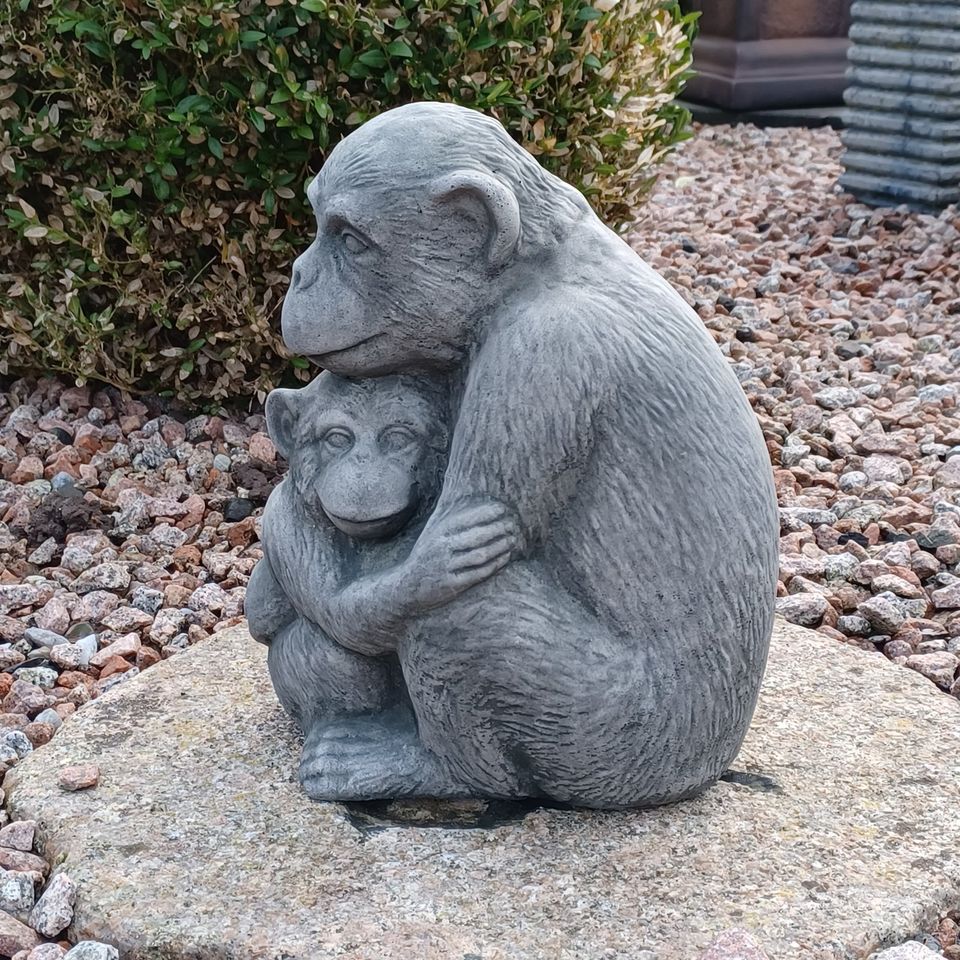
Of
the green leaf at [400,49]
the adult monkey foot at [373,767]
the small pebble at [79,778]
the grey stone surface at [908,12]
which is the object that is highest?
the grey stone surface at [908,12]

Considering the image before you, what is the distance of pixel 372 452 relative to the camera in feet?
8.57

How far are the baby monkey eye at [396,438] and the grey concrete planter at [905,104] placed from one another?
19.4 feet

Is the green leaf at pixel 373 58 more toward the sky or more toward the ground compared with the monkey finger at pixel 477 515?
more toward the sky

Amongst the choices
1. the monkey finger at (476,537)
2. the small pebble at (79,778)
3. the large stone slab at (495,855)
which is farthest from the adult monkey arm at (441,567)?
the small pebble at (79,778)

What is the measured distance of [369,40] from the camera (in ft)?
14.3

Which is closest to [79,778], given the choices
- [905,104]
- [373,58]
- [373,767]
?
[373,767]

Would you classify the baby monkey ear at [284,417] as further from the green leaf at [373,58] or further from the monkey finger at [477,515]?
the green leaf at [373,58]

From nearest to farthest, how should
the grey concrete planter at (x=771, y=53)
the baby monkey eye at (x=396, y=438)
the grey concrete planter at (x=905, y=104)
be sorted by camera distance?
the baby monkey eye at (x=396, y=438) < the grey concrete planter at (x=905, y=104) < the grey concrete planter at (x=771, y=53)

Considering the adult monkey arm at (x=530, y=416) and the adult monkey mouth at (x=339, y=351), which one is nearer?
A: the adult monkey arm at (x=530, y=416)

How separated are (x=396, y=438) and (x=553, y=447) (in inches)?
14.2

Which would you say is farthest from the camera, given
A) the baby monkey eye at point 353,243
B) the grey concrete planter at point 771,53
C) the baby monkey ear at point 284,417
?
the grey concrete planter at point 771,53

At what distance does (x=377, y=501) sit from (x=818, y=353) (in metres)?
3.74

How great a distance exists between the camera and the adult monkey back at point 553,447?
2.43 metres

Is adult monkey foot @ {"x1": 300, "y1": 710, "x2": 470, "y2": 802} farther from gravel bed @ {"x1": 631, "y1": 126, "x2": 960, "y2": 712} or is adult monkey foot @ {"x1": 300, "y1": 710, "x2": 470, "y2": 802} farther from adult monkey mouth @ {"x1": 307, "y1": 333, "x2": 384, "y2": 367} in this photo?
gravel bed @ {"x1": 631, "y1": 126, "x2": 960, "y2": 712}
